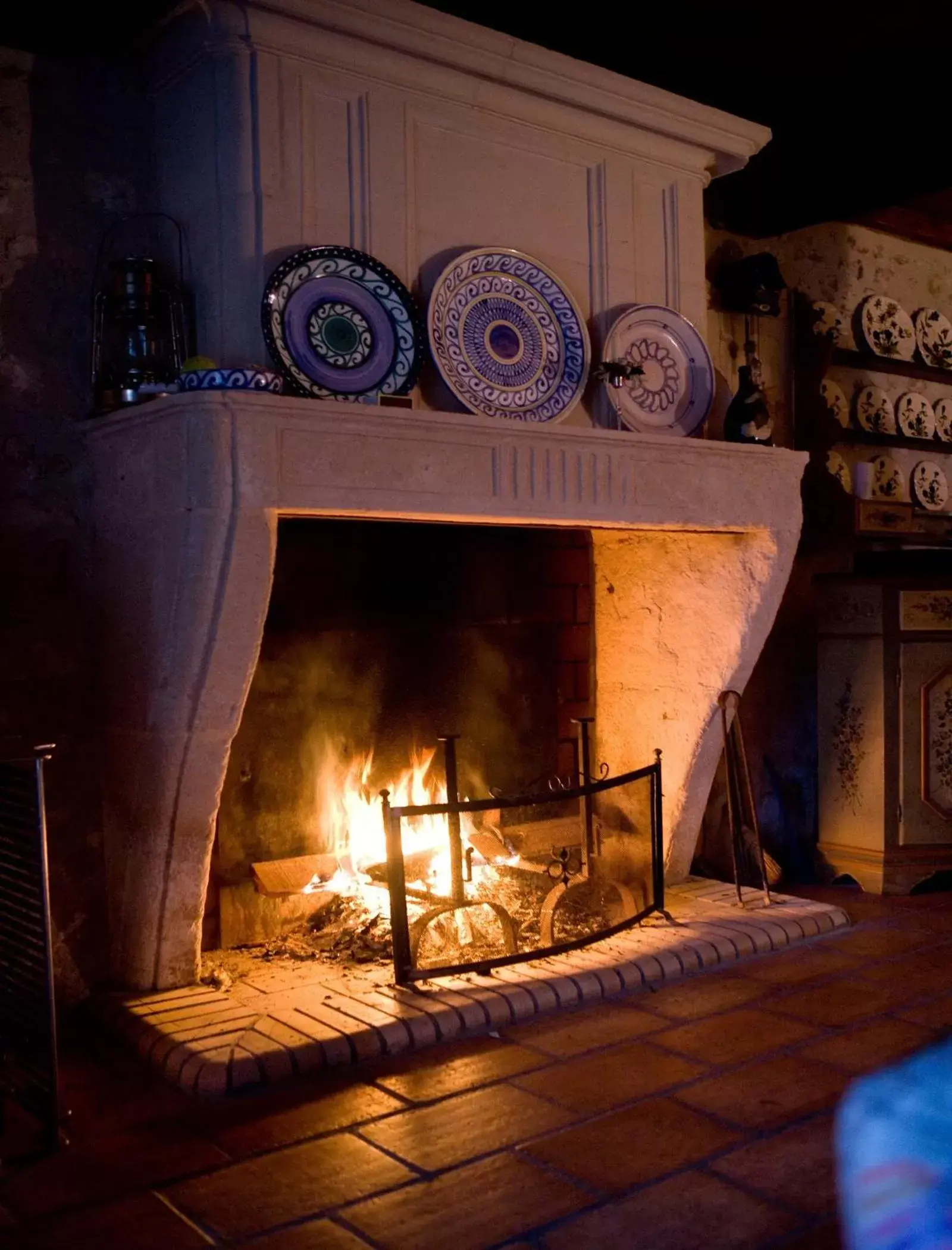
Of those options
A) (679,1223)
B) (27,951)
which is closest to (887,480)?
(679,1223)

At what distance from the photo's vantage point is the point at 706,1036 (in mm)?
2637

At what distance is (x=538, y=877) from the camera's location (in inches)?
135

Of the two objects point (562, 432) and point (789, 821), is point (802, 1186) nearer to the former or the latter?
point (562, 432)

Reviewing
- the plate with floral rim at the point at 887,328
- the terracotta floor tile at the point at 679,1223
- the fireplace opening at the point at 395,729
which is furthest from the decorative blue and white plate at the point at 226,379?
the plate with floral rim at the point at 887,328

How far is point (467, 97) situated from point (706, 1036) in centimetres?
242

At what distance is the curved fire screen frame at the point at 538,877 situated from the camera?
2.77m

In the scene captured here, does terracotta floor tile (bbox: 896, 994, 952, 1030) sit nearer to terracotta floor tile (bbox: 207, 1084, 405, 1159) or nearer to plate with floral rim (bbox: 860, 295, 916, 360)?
terracotta floor tile (bbox: 207, 1084, 405, 1159)

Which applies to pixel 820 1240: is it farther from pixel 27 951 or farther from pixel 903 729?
pixel 903 729

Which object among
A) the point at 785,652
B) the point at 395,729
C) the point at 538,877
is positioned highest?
the point at 785,652

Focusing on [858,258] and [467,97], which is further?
[858,258]

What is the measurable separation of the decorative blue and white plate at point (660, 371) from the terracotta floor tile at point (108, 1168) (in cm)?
209

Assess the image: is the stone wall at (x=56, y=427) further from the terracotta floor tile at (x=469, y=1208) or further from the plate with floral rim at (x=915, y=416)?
the plate with floral rim at (x=915, y=416)

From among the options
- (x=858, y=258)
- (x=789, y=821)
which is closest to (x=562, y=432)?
(x=789, y=821)

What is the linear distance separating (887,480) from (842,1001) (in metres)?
2.39
